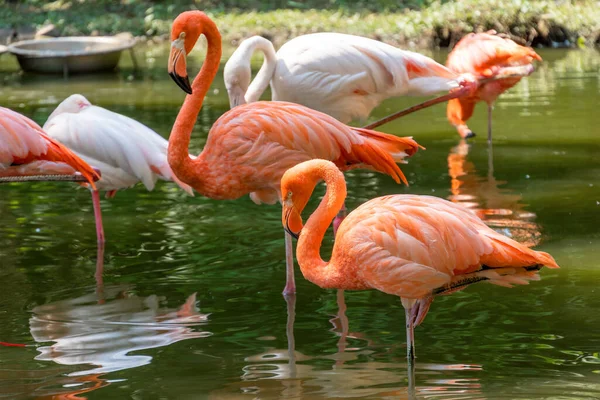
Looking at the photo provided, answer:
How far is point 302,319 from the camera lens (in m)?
4.14

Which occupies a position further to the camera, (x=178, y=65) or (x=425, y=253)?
(x=178, y=65)

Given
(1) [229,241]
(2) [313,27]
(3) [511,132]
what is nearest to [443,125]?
(3) [511,132]

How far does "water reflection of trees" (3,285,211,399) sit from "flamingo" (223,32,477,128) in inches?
67.1

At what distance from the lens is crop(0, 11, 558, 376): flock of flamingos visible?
11.1 feet

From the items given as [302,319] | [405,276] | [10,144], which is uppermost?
[10,144]

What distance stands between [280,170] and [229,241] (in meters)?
0.98

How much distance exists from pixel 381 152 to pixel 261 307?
93cm

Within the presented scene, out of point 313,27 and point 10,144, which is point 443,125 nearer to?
point 10,144

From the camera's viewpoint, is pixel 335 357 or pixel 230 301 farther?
pixel 230 301

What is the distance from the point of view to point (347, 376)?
344 cm

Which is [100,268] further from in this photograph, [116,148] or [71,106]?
[71,106]

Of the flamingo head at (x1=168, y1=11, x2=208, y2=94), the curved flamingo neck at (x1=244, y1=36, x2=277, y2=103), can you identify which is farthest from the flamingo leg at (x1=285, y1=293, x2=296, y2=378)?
the curved flamingo neck at (x1=244, y1=36, x2=277, y2=103)

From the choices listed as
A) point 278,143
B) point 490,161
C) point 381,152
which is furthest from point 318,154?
point 490,161

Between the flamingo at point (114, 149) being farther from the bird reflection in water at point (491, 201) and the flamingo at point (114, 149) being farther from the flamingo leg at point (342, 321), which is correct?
the bird reflection in water at point (491, 201)
